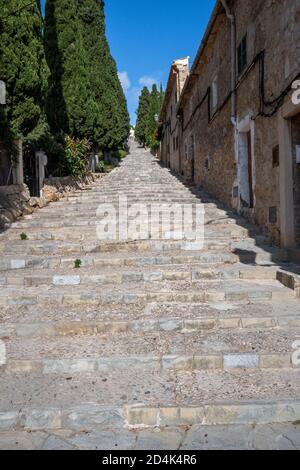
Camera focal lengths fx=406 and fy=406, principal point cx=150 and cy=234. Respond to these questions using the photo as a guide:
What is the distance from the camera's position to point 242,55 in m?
8.89

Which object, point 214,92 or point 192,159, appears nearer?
point 214,92

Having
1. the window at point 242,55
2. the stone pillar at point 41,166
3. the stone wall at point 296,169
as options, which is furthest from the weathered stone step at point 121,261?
the stone pillar at point 41,166

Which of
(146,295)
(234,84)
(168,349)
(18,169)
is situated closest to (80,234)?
(18,169)

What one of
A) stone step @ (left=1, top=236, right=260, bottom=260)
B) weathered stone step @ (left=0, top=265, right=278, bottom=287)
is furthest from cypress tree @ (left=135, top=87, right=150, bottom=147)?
weathered stone step @ (left=0, top=265, right=278, bottom=287)

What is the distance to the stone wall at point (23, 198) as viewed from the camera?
914 cm

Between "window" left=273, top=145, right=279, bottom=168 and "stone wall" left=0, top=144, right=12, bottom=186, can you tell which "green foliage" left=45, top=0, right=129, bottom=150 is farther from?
"window" left=273, top=145, right=279, bottom=168

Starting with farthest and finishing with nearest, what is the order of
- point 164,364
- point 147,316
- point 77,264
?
point 77,264 → point 147,316 → point 164,364

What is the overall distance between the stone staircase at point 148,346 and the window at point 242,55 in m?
4.05

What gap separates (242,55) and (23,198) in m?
6.18

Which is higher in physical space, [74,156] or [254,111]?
[74,156]

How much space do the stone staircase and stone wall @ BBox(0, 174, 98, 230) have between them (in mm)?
2002

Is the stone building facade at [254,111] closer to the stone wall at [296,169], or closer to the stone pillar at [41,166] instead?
the stone wall at [296,169]

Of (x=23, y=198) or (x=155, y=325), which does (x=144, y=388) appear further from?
(x=23, y=198)

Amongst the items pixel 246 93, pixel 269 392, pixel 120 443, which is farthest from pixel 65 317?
pixel 246 93
